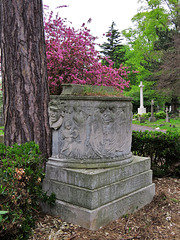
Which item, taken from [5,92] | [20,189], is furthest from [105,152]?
[5,92]

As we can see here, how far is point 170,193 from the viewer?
4.51 m

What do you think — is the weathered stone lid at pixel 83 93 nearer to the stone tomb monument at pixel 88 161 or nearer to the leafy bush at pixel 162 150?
the stone tomb monument at pixel 88 161

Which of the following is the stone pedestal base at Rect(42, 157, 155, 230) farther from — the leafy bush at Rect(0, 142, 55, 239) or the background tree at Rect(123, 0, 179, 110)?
the background tree at Rect(123, 0, 179, 110)

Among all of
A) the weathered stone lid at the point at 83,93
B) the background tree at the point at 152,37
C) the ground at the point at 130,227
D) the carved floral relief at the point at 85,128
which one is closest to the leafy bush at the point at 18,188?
the ground at the point at 130,227

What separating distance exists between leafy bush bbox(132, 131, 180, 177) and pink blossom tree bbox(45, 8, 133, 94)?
2.40m

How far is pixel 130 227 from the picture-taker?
10.5 feet

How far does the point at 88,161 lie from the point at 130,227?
3.49 feet

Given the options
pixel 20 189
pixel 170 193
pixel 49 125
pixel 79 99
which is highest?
pixel 79 99

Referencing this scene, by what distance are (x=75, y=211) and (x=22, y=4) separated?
10.2 feet

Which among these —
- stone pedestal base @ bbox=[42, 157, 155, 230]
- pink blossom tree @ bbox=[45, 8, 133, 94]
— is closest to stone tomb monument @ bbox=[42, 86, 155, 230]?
stone pedestal base @ bbox=[42, 157, 155, 230]

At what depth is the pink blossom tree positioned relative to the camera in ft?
21.4

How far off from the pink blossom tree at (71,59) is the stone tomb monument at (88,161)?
10.1ft

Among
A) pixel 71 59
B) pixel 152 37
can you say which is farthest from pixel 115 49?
pixel 71 59

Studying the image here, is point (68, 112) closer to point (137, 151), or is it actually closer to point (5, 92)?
point (5, 92)
